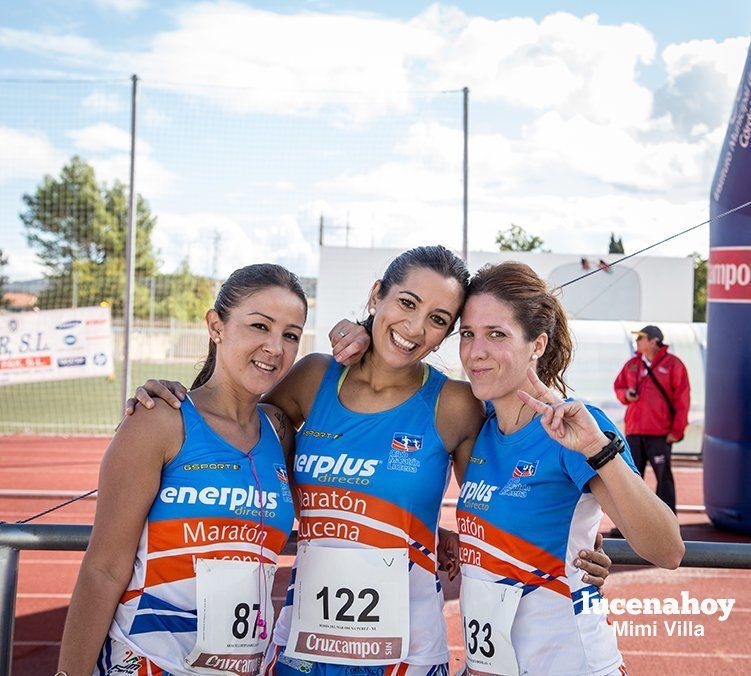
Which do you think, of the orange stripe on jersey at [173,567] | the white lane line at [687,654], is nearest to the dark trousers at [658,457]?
the white lane line at [687,654]

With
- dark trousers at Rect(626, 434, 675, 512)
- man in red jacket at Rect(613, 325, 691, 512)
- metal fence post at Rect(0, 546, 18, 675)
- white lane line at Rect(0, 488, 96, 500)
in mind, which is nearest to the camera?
metal fence post at Rect(0, 546, 18, 675)

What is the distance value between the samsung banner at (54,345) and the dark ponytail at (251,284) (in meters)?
9.82

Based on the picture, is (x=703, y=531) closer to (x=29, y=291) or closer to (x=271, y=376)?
(x=271, y=376)

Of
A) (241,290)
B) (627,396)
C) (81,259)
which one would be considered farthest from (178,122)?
(81,259)

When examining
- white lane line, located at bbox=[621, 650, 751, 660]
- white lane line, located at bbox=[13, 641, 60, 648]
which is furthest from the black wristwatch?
white lane line, located at bbox=[13, 641, 60, 648]

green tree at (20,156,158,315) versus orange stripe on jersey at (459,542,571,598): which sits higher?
green tree at (20,156,158,315)

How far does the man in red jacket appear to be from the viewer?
7.71m

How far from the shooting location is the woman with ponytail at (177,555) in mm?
2025

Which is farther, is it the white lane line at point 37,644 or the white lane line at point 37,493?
the white lane line at point 37,493

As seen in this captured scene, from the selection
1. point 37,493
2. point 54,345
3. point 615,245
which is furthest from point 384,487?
point 615,245

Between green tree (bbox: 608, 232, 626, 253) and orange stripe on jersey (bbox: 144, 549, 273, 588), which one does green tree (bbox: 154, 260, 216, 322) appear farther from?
orange stripe on jersey (bbox: 144, 549, 273, 588)

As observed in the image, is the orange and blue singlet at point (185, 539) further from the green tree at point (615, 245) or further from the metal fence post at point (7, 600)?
the green tree at point (615, 245)

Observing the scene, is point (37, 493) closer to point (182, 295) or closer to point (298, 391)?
point (298, 391)

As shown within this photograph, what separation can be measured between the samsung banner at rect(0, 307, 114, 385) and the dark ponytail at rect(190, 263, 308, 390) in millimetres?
9824
